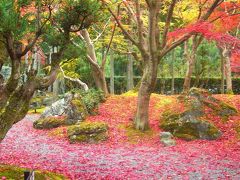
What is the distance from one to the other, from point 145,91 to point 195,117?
9.26 feet

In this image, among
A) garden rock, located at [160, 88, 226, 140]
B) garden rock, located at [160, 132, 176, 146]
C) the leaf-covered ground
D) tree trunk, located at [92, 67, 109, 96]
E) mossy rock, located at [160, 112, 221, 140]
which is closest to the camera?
the leaf-covered ground

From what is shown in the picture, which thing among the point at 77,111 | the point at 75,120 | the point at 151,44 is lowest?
the point at 75,120

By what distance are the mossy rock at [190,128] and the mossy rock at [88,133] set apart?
123 inches

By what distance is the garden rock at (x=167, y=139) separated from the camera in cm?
1508

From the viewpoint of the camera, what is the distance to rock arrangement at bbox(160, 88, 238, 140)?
52.6 ft

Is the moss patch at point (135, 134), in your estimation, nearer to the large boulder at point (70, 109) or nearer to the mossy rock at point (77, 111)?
the mossy rock at point (77, 111)

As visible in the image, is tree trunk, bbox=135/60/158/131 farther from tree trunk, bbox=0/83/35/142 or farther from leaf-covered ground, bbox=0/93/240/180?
tree trunk, bbox=0/83/35/142

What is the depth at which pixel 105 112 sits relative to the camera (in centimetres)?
1953

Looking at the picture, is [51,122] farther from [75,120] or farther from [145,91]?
[145,91]

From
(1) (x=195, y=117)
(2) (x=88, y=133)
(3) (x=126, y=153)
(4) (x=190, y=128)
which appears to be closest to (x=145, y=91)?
(4) (x=190, y=128)

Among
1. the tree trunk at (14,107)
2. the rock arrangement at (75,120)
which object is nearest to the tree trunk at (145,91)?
the rock arrangement at (75,120)

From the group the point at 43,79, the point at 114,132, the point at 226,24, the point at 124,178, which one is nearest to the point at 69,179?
Result: the point at 124,178

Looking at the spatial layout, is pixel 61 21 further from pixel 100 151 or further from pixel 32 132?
pixel 32 132

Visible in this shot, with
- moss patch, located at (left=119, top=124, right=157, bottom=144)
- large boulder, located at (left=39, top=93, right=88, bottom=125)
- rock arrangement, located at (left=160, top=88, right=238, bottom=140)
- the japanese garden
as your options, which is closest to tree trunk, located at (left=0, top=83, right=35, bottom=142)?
the japanese garden
